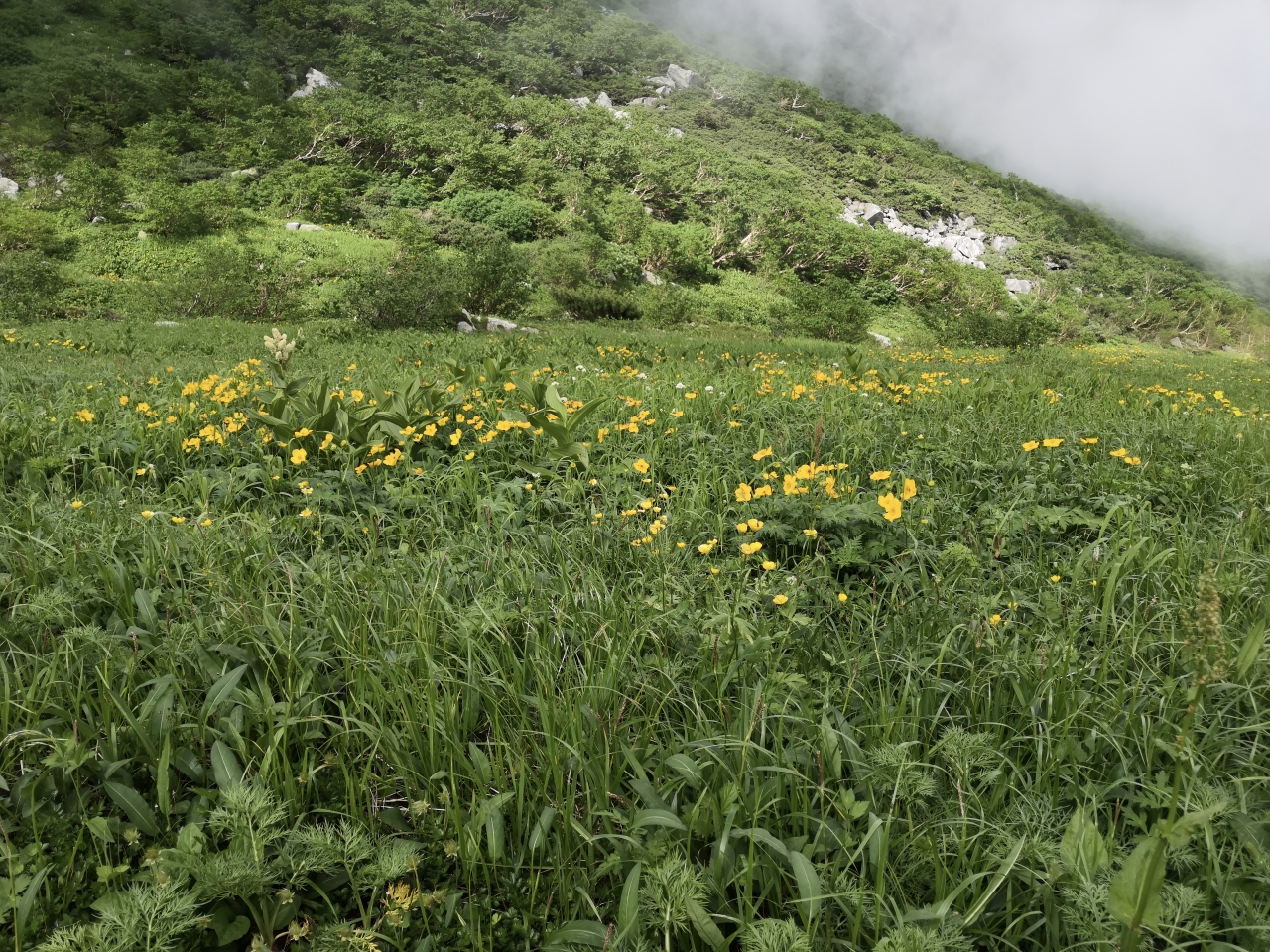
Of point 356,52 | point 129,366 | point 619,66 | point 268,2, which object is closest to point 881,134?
point 619,66

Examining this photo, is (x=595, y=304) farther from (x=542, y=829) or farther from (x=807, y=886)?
(x=807, y=886)

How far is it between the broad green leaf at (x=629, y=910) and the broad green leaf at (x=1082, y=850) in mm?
636

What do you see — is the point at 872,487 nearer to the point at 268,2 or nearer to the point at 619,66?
the point at 268,2

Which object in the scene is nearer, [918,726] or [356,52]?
[918,726]

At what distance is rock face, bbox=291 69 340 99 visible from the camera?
36562 mm

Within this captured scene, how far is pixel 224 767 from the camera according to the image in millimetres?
1165

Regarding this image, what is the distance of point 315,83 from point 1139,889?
156 feet

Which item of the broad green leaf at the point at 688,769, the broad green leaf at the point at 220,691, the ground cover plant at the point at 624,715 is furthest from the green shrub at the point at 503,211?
the broad green leaf at the point at 688,769

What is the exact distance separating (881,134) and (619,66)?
2601 cm

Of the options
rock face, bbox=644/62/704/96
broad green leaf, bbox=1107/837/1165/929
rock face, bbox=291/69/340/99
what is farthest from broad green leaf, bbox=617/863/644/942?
rock face, bbox=644/62/704/96

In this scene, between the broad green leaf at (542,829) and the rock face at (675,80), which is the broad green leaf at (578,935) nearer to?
the broad green leaf at (542,829)

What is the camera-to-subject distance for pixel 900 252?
3809 cm

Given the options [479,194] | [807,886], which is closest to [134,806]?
[807,886]

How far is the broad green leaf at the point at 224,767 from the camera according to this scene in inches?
45.0
